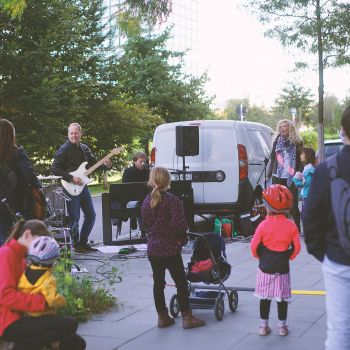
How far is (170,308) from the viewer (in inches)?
247

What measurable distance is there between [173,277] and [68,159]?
16.4 ft

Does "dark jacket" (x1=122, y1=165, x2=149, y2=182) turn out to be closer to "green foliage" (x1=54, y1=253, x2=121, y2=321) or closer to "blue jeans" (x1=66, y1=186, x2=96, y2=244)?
"blue jeans" (x1=66, y1=186, x2=96, y2=244)

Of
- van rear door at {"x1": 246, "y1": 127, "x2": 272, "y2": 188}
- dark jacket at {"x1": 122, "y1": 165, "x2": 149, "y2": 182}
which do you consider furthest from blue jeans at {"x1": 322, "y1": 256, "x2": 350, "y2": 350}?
van rear door at {"x1": 246, "y1": 127, "x2": 272, "y2": 188}

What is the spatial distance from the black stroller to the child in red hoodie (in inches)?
25.7

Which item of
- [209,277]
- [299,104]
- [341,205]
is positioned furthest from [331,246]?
[299,104]

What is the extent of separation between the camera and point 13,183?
637 centimetres

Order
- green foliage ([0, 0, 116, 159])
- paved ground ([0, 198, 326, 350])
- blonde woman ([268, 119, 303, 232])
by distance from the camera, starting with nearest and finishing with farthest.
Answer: paved ground ([0, 198, 326, 350]) → blonde woman ([268, 119, 303, 232]) → green foliage ([0, 0, 116, 159])

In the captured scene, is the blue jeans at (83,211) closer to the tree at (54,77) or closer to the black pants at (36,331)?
the black pants at (36,331)

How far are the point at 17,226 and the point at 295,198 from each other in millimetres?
8313

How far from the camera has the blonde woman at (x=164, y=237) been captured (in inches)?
229

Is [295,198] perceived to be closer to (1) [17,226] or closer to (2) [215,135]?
(2) [215,135]

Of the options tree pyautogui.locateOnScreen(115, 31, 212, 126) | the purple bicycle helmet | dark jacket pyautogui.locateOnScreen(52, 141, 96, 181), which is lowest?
→ the purple bicycle helmet

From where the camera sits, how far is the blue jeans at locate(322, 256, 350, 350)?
3.60 metres

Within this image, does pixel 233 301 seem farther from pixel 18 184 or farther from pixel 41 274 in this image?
pixel 41 274
